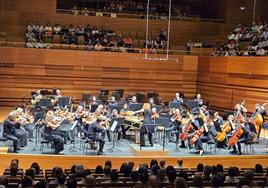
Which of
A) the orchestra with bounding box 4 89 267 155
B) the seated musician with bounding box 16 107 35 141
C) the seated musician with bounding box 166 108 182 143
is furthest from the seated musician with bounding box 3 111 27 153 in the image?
the seated musician with bounding box 166 108 182 143

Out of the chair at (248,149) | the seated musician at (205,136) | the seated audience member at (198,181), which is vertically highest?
the seated audience member at (198,181)

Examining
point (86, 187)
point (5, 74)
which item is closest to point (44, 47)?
point (5, 74)

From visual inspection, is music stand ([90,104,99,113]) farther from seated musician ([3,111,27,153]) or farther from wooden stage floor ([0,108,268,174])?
seated musician ([3,111,27,153])

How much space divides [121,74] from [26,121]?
32.1 ft

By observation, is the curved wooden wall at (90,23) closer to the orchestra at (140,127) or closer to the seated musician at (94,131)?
the orchestra at (140,127)

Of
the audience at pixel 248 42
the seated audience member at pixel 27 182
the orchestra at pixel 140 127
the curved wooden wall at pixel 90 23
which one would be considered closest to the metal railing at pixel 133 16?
the curved wooden wall at pixel 90 23

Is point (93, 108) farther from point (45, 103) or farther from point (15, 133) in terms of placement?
point (15, 133)

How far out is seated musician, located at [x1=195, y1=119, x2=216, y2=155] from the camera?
42.7 feet

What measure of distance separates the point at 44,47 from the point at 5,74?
2.27 meters

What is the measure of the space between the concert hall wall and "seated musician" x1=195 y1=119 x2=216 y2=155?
6992 millimetres

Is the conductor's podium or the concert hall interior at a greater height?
the concert hall interior

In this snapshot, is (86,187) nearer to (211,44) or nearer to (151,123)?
(151,123)

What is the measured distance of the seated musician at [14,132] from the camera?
12.3m

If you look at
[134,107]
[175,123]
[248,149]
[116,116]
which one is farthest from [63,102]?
[248,149]
